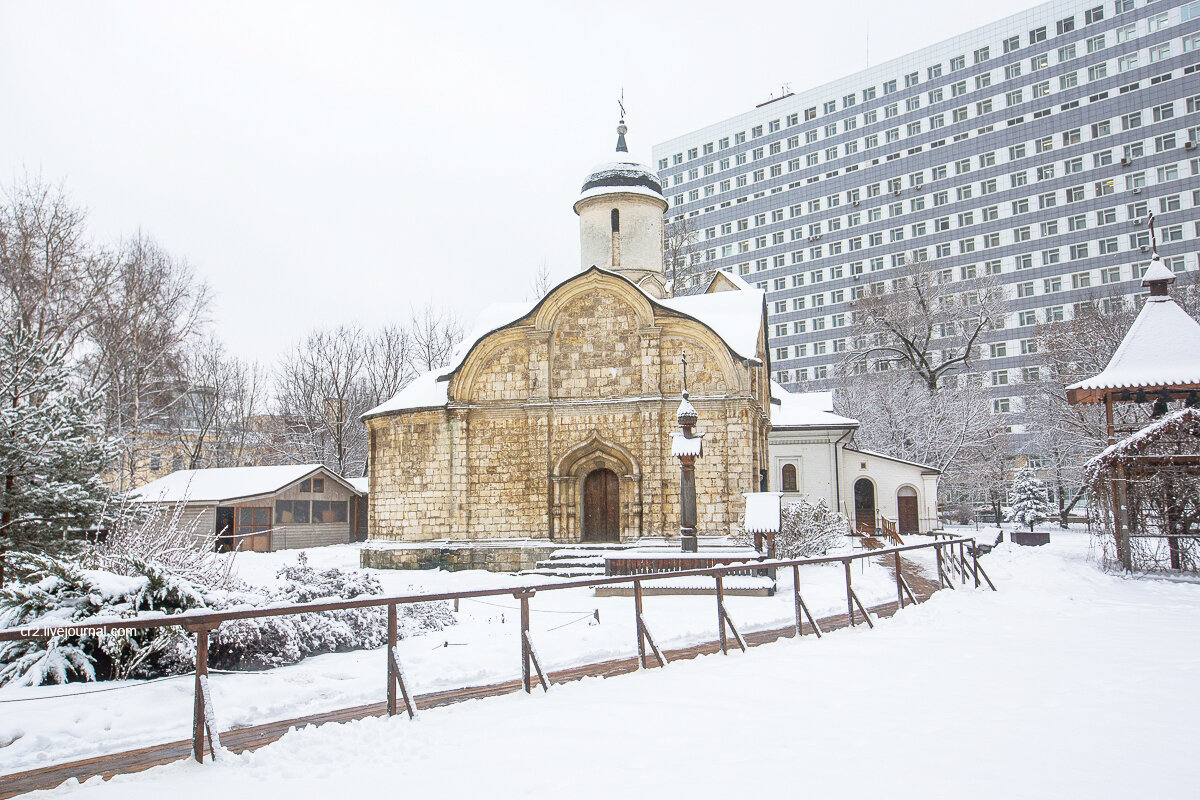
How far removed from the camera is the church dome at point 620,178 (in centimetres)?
2456

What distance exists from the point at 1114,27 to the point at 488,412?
46902 millimetres

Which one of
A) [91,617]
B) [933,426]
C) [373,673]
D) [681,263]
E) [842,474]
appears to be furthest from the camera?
[681,263]

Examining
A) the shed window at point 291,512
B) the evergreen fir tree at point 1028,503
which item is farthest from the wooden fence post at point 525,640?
the evergreen fir tree at point 1028,503

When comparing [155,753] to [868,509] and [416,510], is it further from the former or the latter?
[868,509]

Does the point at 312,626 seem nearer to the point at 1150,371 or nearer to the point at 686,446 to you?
the point at 686,446

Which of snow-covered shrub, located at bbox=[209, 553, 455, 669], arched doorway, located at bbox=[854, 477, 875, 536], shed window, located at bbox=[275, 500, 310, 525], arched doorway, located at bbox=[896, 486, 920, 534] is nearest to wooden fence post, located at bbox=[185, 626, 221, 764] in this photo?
snow-covered shrub, located at bbox=[209, 553, 455, 669]

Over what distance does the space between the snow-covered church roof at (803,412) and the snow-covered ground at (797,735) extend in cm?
1862

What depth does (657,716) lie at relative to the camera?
5.71 metres

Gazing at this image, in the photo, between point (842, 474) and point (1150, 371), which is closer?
point (1150, 371)

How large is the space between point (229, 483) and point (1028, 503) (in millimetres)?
29968

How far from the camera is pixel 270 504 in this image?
2777 centimetres

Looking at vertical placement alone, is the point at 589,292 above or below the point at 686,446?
above

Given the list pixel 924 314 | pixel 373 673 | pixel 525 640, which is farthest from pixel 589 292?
pixel 924 314

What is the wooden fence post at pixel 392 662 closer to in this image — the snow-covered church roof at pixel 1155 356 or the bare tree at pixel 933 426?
the snow-covered church roof at pixel 1155 356
